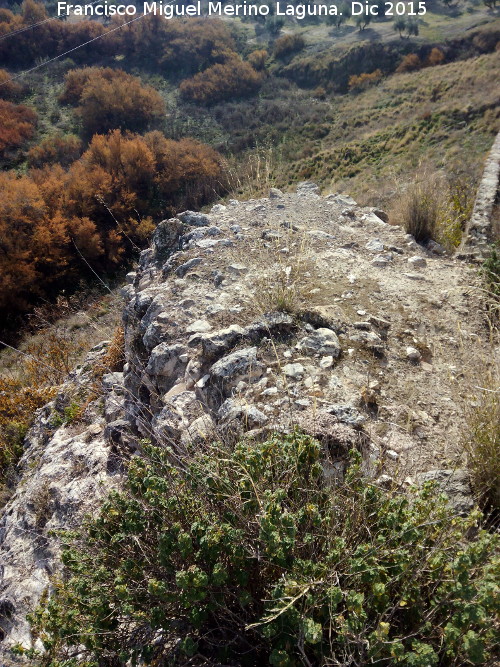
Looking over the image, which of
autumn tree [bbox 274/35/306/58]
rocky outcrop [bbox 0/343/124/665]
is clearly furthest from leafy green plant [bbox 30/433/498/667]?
autumn tree [bbox 274/35/306/58]

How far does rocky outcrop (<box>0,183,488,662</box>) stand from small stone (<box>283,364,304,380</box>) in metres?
0.01

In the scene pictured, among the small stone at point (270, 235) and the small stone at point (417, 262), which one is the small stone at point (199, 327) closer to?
the small stone at point (270, 235)

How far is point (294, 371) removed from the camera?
304 centimetres

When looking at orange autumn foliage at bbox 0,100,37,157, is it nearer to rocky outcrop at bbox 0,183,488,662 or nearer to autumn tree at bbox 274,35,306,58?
rocky outcrop at bbox 0,183,488,662

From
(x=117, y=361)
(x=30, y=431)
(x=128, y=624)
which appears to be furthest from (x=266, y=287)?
(x=30, y=431)

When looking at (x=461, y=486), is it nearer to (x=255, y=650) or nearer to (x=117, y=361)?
(x=255, y=650)

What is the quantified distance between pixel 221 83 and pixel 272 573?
2947 cm

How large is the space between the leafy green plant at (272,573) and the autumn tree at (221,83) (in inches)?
1084

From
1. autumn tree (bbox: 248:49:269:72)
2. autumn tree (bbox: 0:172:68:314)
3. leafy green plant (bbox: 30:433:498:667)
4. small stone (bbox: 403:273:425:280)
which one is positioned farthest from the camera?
autumn tree (bbox: 248:49:269:72)

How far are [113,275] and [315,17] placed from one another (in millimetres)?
41372

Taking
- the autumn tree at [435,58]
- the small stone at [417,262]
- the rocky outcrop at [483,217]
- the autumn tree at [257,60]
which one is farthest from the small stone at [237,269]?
the autumn tree at [257,60]

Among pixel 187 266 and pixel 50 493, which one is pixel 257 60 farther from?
pixel 50 493

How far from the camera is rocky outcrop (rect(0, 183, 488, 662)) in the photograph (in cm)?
264

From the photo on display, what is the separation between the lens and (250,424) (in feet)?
8.79
